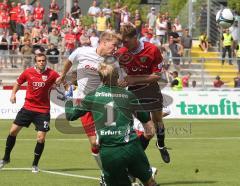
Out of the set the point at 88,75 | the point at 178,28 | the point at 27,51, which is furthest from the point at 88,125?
the point at 178,28

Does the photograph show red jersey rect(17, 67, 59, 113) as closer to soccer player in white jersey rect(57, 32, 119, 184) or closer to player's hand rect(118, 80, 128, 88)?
soccer player in white jersey rect(57, 32, 119, 184)

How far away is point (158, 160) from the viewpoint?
57.4 ft

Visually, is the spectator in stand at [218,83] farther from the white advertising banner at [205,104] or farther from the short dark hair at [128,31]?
the short dark hair at [128,31]

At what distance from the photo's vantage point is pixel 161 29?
38719 mm

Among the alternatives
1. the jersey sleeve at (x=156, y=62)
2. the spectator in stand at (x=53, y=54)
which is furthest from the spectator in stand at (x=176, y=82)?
the jersey sleeve at (x=156, y=62)

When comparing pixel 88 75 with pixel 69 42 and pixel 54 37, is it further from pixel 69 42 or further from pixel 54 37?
pixel 54 37

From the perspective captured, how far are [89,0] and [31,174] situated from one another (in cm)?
3967

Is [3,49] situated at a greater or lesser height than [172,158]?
greater

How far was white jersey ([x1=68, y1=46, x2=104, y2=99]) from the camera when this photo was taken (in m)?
13.7

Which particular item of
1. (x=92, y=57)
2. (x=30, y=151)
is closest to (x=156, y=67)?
(x=92, y=57)

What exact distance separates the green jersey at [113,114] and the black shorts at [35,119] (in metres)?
5.46

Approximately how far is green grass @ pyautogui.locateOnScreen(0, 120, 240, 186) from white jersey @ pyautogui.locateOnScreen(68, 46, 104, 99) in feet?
5.40

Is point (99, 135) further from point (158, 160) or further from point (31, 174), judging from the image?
point (158, 160)

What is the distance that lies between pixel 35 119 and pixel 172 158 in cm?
391
